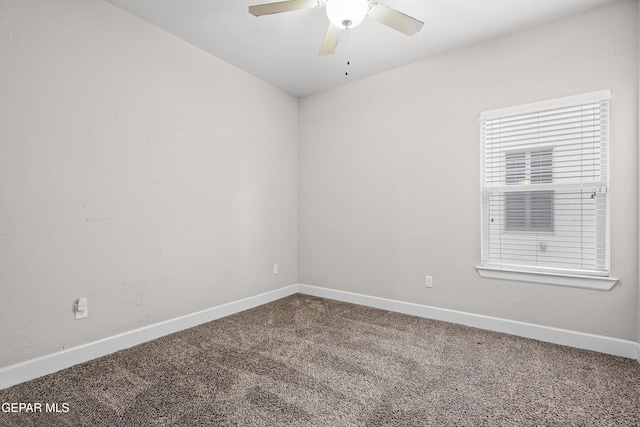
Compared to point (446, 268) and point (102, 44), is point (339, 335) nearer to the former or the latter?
point (446, 268)

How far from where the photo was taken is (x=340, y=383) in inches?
76.0

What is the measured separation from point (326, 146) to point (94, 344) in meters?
3.01

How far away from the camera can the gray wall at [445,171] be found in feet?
7.59

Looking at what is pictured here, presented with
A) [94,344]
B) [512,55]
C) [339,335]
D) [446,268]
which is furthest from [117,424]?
[512,55]

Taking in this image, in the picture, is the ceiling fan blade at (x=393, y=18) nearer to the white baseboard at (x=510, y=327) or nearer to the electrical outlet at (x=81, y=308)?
the white baseboard at (x=510, y=327)

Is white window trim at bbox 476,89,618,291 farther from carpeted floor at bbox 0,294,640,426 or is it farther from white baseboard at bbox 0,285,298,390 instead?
white baseboard at bbox 0,285,298,390

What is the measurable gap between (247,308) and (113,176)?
190cm

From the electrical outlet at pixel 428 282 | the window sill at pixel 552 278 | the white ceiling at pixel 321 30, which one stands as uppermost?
the white ceiling at pixel 321 30

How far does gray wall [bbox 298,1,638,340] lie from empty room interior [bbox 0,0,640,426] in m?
0.02

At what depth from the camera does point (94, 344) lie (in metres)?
2.25

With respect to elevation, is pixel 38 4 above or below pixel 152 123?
above

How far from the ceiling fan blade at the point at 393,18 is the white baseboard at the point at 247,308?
2500 millimetres

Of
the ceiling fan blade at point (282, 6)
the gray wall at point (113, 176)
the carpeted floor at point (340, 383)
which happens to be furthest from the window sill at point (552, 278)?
the ceiling fan blade at point (282, 6)

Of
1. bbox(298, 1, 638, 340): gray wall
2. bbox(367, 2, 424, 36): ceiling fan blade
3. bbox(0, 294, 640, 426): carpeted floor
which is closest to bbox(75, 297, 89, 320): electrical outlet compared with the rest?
bbox(0, 294, 640, 426): carpeted floor
